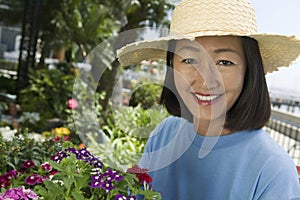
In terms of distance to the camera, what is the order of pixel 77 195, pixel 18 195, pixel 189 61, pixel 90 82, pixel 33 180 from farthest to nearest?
pixel 90 82
pixel 33 180
pixel 189 61
pixel 18 195
pixel 77 195

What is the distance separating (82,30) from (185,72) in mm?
5292

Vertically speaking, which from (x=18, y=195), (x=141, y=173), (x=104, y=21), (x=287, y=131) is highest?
(x=104, y=21)

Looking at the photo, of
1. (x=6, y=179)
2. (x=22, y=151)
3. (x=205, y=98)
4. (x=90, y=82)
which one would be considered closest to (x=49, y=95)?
(x=90, y=82)

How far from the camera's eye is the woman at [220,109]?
1.06m

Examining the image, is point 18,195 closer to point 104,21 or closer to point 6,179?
point 6,179

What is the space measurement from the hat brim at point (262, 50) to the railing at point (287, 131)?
3214 millimetres

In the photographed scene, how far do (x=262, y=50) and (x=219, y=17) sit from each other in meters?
0.20

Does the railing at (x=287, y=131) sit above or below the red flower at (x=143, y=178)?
below

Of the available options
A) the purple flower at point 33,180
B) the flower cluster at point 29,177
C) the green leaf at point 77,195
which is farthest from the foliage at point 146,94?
the green leaf at point 77,195

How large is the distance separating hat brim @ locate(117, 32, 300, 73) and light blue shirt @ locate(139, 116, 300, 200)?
24 cm

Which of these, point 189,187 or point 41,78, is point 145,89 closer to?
point 41,78

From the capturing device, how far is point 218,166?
3.76 ft

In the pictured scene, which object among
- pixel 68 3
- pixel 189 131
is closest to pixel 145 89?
pixel 68 3

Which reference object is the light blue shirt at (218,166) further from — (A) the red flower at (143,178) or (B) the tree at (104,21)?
(B) the tree at (104,21)
